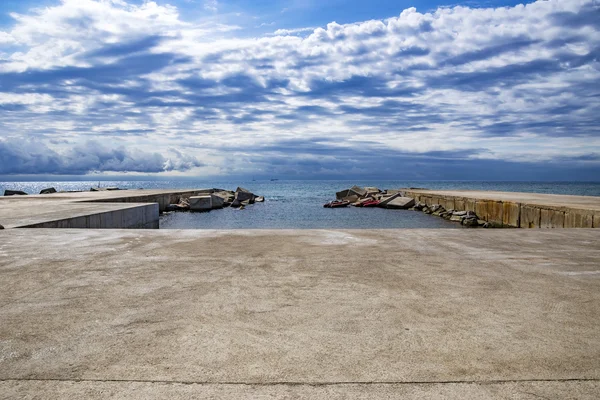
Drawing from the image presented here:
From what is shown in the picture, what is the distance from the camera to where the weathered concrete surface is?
213 cm

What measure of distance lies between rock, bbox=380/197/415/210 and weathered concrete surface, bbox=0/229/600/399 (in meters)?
28.7

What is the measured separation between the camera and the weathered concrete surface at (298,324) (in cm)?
213

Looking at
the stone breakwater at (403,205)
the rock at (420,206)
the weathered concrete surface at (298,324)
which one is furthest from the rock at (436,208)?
the weathered concrete surface at (298,324)

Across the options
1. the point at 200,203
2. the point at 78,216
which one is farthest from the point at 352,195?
the point at 78,216

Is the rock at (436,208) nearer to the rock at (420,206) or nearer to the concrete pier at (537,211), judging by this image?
the concrete pier at (537,211)

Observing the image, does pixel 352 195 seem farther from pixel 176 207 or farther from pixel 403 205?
pixel 176 207

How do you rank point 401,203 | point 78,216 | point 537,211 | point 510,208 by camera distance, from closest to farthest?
point 78,216
point 537,211
point 510,208
point 401,203

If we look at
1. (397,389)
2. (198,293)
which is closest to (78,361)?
(198,293)

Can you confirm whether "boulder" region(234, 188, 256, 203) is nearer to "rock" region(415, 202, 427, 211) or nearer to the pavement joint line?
"rock" region(415, 202, 427, 211)

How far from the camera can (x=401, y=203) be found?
34.2m

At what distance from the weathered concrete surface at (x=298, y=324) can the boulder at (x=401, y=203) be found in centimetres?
2872

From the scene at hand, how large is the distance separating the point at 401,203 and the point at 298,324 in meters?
32.3

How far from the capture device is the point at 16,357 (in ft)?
7.88

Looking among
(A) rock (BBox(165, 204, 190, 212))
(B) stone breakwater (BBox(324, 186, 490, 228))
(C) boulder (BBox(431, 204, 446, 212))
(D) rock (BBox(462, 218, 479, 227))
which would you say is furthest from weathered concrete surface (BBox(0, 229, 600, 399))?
(A) rock (BBox(165, 204, 190, 212))
